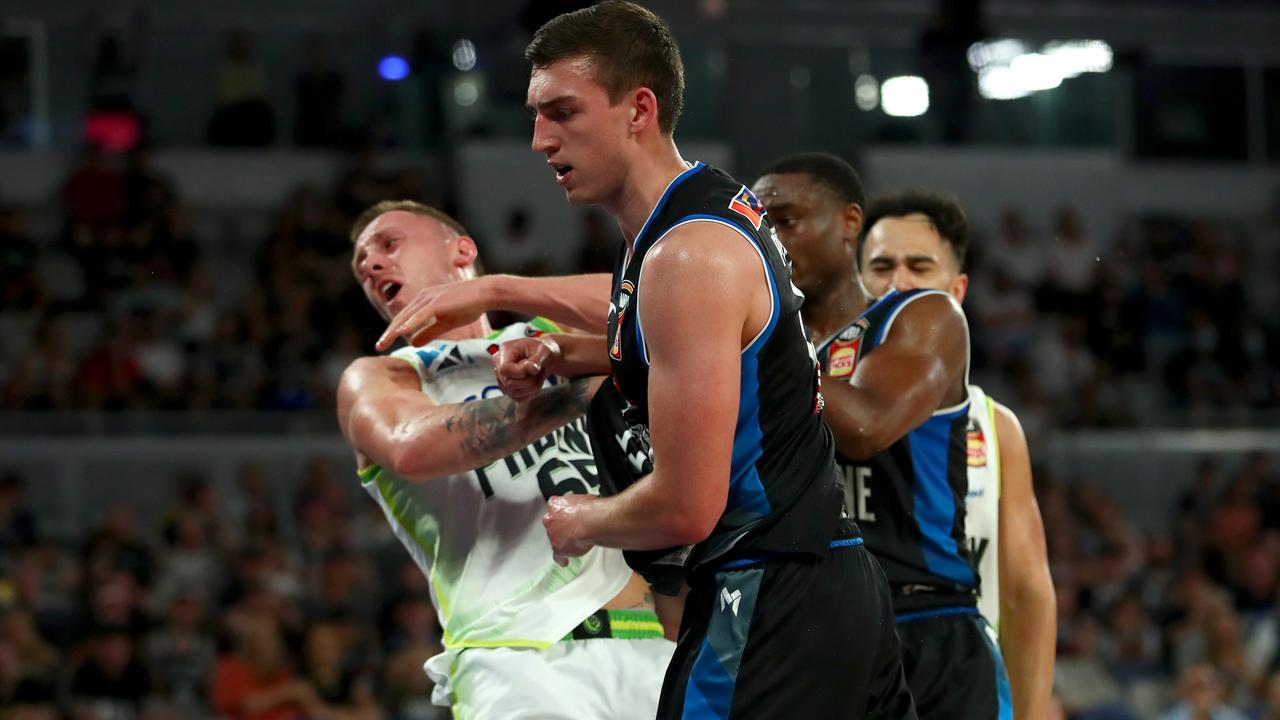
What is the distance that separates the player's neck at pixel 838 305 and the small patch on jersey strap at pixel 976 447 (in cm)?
62

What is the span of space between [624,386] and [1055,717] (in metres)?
6.10

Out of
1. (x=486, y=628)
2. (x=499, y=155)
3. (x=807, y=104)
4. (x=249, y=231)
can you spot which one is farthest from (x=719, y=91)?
(x=486, y=628)

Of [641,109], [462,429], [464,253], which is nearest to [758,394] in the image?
[641,109]

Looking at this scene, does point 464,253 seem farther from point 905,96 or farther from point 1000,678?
point 905,96

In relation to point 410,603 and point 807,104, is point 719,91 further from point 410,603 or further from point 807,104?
point 410,603

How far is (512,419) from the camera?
4000 mm

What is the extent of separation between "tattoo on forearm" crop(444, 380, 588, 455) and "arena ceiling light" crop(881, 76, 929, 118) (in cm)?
1411

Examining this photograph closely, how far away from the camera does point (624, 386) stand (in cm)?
341

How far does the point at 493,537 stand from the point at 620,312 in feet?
4.38

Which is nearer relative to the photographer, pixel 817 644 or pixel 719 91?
pixel 817 644

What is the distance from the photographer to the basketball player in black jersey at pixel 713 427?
10.4ft

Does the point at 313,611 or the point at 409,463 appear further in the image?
the point at 313,611

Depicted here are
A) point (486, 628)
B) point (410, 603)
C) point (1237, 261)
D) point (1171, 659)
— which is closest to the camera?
point (486, 628)

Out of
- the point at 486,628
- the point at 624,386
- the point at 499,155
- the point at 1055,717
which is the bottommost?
the point at 1055,717
